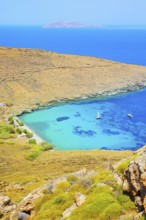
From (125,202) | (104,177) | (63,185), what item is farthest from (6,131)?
(125,202)

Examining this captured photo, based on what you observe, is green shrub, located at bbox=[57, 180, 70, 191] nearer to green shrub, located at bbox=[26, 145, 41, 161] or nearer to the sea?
green shrub, located at bbox=[26, 145, 41, 161]

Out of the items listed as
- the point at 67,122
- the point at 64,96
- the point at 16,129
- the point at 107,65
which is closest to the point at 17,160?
the point at 16,129

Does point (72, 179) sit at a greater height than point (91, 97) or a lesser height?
greater

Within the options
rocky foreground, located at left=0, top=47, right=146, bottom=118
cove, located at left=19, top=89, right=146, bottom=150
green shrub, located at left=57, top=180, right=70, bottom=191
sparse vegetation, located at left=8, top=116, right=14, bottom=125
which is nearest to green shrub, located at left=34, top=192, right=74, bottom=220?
green shrub, located at left=57, top=180, right=70, bottom=191

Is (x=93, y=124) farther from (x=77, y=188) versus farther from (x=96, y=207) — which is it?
(x=96, y=207)

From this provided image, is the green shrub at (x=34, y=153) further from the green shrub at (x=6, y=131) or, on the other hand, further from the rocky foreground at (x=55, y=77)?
the rocky foreground at (x=55, y=77)

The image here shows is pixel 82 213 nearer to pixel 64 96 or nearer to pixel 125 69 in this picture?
pixel 64 96
